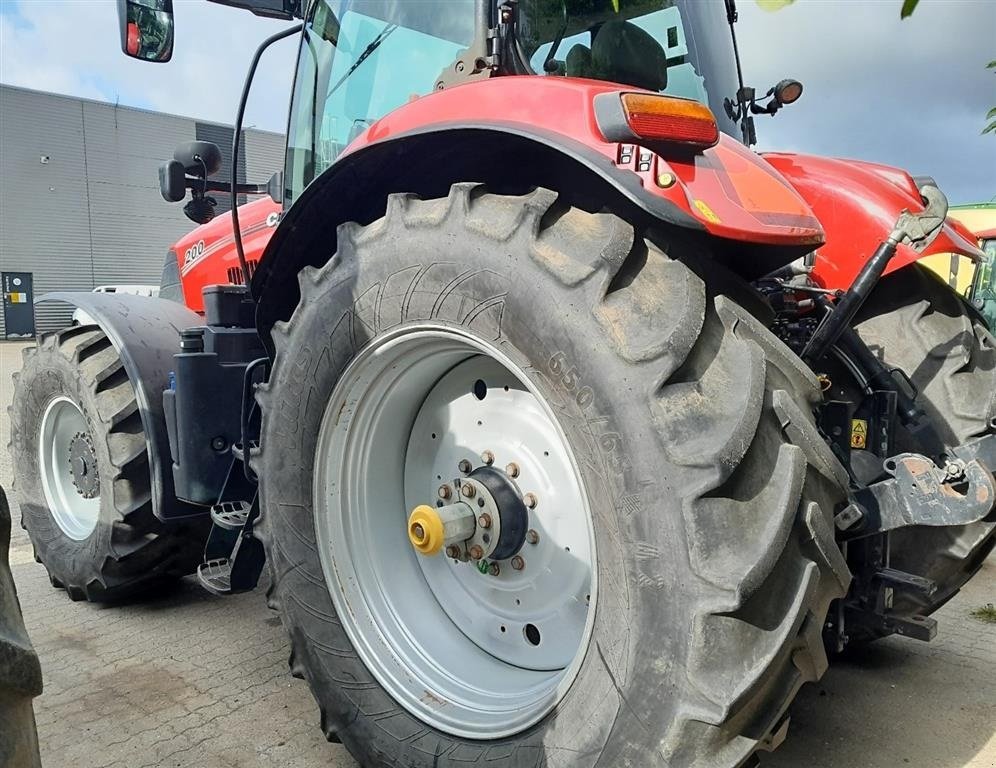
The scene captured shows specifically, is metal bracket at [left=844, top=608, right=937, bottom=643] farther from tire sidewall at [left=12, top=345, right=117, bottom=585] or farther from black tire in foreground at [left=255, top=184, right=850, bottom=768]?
tire sidewall at [left=12, top=345, right=117, bottom=585]

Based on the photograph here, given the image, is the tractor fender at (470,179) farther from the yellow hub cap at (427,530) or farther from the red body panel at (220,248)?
Result: the red body panel at (220,248)

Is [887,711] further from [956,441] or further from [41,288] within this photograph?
[41,288]

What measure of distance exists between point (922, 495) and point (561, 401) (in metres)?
0.85

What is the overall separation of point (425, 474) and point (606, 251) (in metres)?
1.05

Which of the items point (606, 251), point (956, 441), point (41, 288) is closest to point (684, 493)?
point (606, 251)

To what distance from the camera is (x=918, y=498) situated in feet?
5.95

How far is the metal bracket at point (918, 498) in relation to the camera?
1.76 meters

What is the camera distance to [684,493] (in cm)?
145

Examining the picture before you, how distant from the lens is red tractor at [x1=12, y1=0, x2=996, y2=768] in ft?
4.94

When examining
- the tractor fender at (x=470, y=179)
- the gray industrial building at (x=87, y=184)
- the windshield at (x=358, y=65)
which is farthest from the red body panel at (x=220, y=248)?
the gray industrial building at (x=87, y=184)

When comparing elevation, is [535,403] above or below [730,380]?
below

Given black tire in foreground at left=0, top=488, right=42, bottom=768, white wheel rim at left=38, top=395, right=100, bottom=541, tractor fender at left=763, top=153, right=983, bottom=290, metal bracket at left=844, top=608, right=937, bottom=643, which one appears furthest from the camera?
white wheel rim at left=38, top=395, right=100, bottom=541

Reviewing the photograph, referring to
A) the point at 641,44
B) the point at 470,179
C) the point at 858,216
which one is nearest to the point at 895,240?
the point at 858,216

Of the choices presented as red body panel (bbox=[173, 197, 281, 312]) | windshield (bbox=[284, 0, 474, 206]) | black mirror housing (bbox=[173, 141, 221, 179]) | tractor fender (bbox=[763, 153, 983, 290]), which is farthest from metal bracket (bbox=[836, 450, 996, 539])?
black mirror housing (bbox=[173, 141, 221, 179])
